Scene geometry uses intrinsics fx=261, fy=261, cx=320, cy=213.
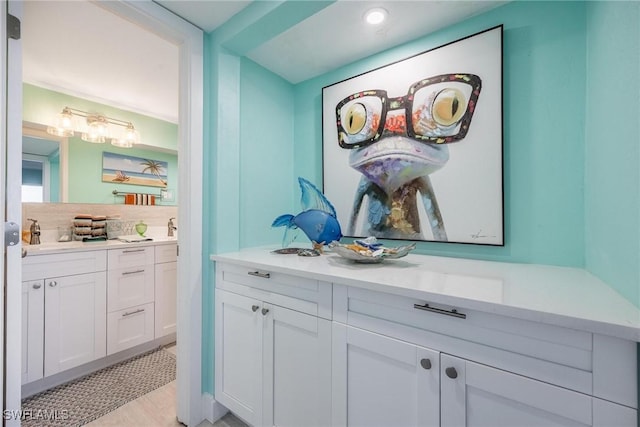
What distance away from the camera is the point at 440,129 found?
139 cm

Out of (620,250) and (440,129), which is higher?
(440,129)

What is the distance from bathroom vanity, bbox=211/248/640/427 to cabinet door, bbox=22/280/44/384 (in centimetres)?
121

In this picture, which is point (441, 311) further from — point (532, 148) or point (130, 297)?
point (130, 297)

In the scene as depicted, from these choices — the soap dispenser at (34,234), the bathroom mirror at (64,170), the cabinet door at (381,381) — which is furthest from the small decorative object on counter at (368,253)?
the bathroom mirror at (64,170)

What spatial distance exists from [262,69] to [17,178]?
1432mm

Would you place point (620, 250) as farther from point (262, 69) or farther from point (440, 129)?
point (262, 69)

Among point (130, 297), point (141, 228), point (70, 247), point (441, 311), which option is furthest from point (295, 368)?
point (141, 228)

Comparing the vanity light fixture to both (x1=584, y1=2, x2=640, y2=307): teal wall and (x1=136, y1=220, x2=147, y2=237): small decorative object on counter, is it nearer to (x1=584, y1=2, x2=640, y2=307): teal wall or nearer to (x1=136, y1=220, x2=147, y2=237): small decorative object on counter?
(x1=136, y1=220, x2=147, y2=237): small decorative object on counter

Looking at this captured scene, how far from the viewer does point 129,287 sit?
2.06 m

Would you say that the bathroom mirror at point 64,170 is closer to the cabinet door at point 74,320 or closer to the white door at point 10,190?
the cabinet door at point 74,320

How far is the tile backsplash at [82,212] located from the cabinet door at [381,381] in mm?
2561

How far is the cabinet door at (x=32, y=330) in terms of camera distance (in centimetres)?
160

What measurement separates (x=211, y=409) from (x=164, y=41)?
226 cm

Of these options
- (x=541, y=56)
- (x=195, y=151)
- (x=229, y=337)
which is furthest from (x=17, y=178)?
(x=541, y=56)
